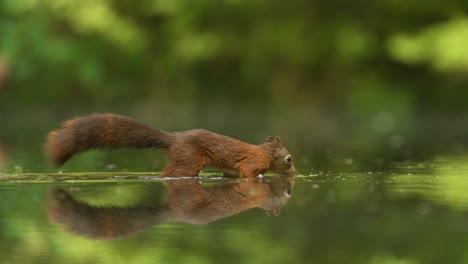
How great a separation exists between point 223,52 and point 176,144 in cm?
1527

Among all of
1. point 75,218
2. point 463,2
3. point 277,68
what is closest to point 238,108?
point 277,68

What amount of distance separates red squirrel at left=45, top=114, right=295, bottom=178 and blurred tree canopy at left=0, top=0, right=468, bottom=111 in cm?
1331

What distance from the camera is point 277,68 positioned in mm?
22406

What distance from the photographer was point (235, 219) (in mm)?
4742

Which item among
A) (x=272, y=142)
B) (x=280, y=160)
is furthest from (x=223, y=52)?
(x=280, y=160)

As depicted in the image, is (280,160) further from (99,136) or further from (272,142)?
(99,136)

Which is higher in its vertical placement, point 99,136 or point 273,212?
→ point 273,212

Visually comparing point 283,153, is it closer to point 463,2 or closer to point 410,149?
point 410,149

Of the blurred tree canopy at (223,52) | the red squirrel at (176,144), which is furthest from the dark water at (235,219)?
the blurred tree canopy at (223,52)

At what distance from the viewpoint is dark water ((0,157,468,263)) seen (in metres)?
3.79

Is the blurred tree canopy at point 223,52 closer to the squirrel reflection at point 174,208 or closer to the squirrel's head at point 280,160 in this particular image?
the squirrel's head at point 280,160

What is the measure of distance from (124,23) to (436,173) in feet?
46.5

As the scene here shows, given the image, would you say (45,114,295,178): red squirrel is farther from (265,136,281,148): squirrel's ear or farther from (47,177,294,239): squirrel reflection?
Result: (47,177,294,239): squirrel reflection

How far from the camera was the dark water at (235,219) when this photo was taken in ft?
12.4
